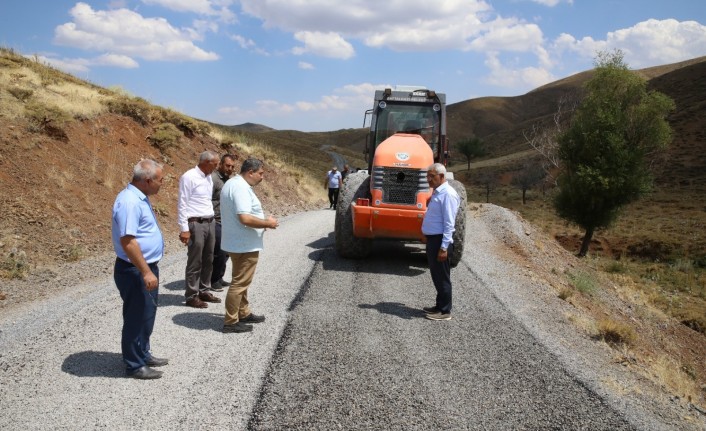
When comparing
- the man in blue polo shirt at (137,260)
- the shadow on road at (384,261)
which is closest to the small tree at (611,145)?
the shadow on road at (384,261)

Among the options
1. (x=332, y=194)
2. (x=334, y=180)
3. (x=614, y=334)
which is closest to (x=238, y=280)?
(x=614, y=334)

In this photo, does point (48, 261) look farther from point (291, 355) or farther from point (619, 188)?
point (619, 188)

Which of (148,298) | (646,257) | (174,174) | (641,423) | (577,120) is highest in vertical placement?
(577,120)

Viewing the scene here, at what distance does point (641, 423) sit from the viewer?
13.6ft

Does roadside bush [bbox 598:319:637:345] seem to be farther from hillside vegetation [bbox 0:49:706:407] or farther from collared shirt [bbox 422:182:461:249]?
collared shirt [bbox 422:182:461:249]

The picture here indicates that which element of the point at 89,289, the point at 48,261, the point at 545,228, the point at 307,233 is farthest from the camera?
the point at 545,228

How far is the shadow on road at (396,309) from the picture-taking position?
261 inches

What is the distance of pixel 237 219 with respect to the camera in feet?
17.6

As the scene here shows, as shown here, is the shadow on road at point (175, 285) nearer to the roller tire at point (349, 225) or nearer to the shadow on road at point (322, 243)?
the roller tire at point (349, 225)

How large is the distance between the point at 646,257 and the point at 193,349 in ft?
88.8

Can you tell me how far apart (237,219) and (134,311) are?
4.71 feet

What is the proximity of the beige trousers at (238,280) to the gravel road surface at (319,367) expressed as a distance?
0.29 metres

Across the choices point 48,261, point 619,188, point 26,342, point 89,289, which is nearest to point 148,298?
point 26,342

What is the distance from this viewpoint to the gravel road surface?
3953 millimetres
